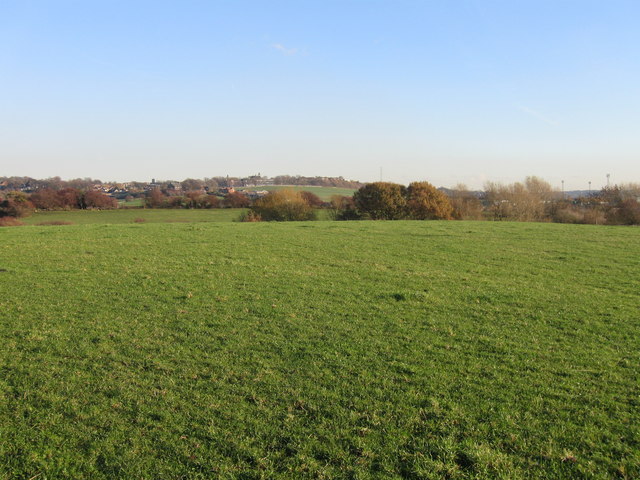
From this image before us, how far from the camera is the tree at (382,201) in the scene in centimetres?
5547

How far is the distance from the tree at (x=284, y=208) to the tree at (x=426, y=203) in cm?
1338

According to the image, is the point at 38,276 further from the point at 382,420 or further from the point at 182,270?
the point at 382,420

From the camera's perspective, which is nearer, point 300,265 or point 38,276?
point 38,276

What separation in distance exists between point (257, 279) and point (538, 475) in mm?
9401

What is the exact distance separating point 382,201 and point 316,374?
50357 mm

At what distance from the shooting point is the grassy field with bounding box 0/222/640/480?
4.43 m

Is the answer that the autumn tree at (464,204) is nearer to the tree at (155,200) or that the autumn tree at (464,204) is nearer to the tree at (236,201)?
the tree at (236,201)

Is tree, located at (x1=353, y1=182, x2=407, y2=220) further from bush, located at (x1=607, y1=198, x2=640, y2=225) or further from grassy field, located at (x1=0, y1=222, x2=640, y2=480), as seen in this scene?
grassy field, located at (x1=0, y1=222, x2=640, y2=480)

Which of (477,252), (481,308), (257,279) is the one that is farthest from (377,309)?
(477,252)


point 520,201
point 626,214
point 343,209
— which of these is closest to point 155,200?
point 343,209

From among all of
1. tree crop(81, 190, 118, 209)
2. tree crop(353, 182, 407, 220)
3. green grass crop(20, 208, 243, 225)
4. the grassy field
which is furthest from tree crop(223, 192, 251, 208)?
the grassy field

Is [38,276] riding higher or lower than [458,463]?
higher

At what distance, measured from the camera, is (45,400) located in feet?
18.0

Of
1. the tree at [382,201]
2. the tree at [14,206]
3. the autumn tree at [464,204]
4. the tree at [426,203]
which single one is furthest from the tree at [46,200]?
the autumn tree at [464,204]
